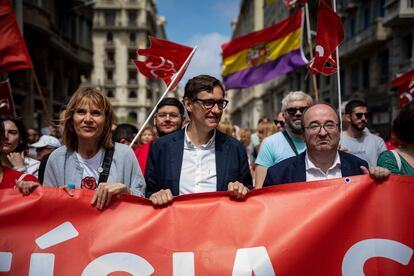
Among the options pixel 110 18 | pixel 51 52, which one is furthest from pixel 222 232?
pixel 110 18

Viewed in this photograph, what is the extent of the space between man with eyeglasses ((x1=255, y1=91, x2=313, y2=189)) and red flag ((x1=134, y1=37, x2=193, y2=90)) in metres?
2.32

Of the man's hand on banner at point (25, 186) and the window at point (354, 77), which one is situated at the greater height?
the window at point (354, 77)

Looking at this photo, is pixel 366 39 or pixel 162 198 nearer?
pixel 162 198

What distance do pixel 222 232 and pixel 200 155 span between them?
0.62m

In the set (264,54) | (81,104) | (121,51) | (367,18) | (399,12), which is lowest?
(81,104)

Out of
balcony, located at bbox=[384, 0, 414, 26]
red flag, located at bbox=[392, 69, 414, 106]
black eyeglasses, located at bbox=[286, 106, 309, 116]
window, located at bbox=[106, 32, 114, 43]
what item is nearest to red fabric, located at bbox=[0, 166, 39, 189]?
black eyeglasses, located at bbox=[286, 106, 309, 116]

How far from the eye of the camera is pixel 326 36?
214 inches

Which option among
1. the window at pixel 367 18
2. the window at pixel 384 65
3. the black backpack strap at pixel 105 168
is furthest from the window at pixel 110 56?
the black backpack strap at pixel 105 168

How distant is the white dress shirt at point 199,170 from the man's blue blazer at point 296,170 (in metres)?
0.41

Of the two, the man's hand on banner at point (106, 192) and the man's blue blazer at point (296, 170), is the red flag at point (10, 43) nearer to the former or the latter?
the man's hand on banner at point (106, 192)

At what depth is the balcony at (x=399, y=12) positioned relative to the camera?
62.9 feet

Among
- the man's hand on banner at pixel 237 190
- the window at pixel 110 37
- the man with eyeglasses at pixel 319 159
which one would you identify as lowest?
the man's hand on banner at pixel 237 190

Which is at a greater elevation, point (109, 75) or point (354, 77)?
point (109, 75)

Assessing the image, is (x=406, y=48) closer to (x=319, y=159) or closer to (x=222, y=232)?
(x=319, y=159)
